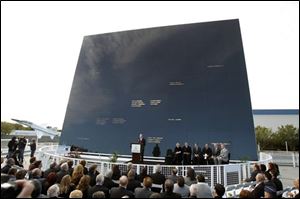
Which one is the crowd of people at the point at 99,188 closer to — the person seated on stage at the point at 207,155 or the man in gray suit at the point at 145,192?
the man in gray suit at the point at 145,192

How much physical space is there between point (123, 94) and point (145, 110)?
1.56 m

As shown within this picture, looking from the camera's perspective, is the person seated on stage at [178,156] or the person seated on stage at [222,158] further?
the person seated on stage at [178,156]

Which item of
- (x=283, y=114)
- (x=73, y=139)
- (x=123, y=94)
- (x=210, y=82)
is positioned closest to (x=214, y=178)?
(x=210, y=82)

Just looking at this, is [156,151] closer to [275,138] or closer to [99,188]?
[99,188]

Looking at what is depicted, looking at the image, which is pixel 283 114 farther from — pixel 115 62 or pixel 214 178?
pixel 214 178

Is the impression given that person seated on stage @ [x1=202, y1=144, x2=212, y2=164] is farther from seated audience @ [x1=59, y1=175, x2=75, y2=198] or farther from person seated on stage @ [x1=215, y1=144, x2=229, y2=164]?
seated audience @ [x1=59, y1=175, x2=75, y2=198]

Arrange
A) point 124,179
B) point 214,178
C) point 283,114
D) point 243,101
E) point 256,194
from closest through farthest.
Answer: point 124,179 → point 256,194 → point 214,178 → point 243,101 → point 283,114

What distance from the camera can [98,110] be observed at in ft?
39.7

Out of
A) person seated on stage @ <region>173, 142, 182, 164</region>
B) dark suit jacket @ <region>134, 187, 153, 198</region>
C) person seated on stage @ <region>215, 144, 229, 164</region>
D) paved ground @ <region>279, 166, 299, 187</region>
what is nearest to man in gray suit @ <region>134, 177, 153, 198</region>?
dark suit jacket @ <region>134, 187, 153, 198</region>

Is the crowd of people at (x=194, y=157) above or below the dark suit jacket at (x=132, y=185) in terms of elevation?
below

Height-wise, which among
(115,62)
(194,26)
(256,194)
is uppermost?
(194,26)

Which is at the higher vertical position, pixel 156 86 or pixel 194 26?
pixel 194 26

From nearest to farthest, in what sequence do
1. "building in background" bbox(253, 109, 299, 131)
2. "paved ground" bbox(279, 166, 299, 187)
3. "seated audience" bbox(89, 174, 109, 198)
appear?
"seated audience" bbox(89, 174, 109, 198), "paved ground" bbox(279, 166, 299, 187), "building in background" bbox(253, 109, 299, 131)

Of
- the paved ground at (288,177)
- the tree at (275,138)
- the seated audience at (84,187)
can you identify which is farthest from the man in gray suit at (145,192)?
the tree at (275,138)
